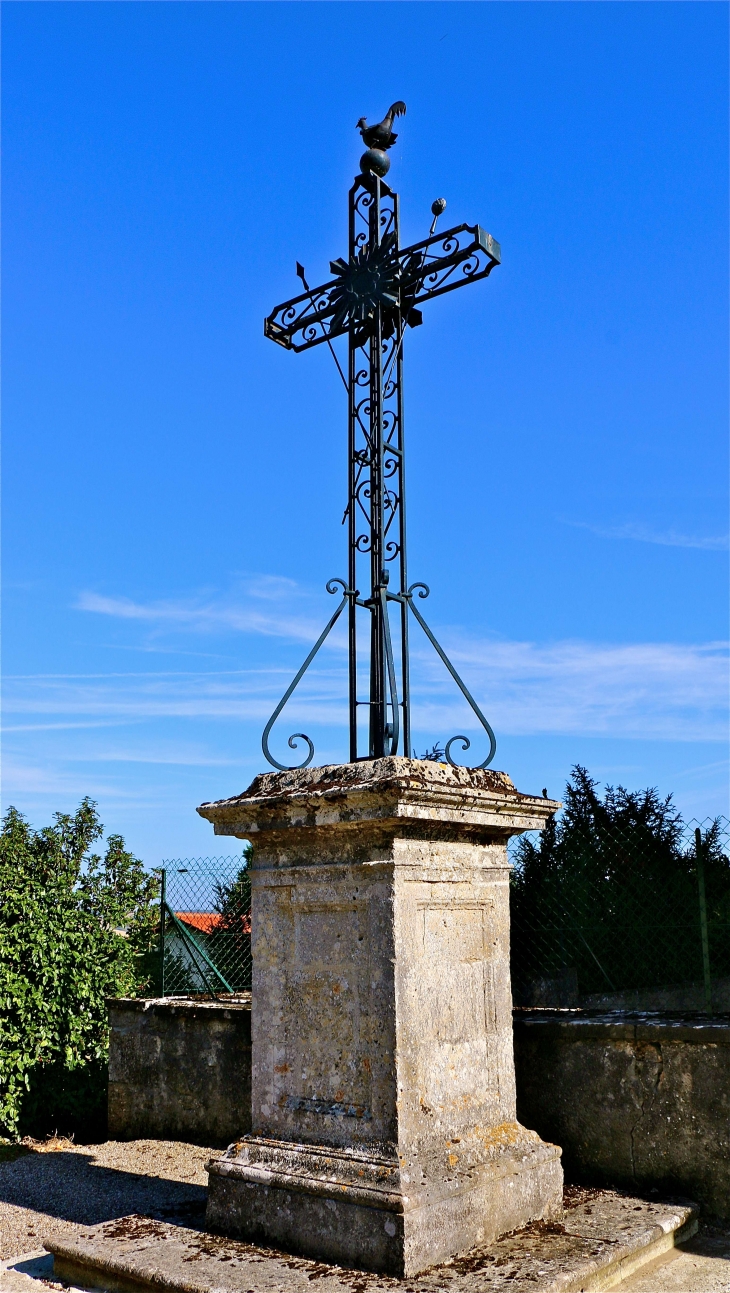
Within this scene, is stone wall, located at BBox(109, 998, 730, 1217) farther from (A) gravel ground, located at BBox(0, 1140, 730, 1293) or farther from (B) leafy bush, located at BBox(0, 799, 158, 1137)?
(B) leafy bush, located at BBox(0, 799, 158, 1137)

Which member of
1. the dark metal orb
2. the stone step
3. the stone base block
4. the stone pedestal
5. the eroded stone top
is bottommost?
the stone step

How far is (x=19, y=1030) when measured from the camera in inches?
297

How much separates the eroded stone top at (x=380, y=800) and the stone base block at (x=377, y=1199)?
1.28 meters

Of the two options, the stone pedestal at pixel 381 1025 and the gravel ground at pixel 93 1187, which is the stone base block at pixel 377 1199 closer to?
the stone pedestal at pixel 381 1025

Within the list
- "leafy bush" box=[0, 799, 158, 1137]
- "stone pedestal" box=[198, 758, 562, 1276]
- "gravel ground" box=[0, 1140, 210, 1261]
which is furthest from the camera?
"leafy bush" box=[0, 799, 158, 1137]

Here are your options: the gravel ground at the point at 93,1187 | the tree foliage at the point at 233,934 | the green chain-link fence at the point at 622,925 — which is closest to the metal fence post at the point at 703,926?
the green chain-link fence at the point at 622,925

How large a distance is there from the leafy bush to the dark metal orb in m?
5.76

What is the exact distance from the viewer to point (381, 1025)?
392cm

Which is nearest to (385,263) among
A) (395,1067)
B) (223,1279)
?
(395,1067)

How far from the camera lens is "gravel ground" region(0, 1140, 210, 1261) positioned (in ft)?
16.2

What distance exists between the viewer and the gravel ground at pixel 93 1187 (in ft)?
16.2

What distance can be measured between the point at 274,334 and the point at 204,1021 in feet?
14.6

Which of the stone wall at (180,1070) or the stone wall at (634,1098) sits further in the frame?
the stone wall at (180,1070)

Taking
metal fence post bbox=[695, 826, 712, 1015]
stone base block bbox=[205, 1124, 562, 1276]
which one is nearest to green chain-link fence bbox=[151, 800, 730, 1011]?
metal fence post bbox=[695, 826, 712, 1015]
